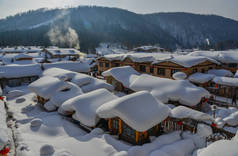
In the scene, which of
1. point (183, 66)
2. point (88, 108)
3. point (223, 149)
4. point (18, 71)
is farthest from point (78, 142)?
point (18, 71)

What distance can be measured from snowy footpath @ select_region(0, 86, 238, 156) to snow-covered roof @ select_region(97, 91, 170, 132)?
147 centimetres

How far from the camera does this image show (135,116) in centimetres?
1146

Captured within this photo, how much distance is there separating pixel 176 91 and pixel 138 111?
8.48 meters

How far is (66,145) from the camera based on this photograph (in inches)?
461

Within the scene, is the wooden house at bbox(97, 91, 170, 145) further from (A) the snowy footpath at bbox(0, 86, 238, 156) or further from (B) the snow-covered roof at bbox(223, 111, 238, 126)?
(B) the snow-covered roof at bbox(223, 111, 238, 126)

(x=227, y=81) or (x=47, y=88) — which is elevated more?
(x=47, y=88)

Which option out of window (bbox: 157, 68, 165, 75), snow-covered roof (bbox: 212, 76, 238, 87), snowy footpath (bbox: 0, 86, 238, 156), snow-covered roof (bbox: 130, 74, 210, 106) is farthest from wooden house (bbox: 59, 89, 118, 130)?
snow-covered roof (bbox: 212, 76, 238, 87)

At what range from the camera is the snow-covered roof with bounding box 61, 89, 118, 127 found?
13.6 meters

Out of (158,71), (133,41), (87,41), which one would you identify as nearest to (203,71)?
(158,71)

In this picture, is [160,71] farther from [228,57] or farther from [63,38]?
[63,38]

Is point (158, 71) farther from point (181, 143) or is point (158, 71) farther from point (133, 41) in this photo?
point (133, 41)

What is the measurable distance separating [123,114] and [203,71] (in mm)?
22628

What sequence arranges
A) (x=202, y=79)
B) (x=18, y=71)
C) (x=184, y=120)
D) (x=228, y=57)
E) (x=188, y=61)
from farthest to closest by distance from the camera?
(x=18, y=71)
(x=228, y=57)
(x=188, y=61)
(x=202, y=79)
(x=184, y=120)

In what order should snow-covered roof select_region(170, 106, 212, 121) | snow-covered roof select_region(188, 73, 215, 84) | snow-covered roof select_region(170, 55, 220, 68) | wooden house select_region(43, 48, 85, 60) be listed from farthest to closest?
1. wooden house select_region(43, 48, 85, 60)
2. snow-covered roof select_region(170, 55, 220, 68)
3. snow-covered roof select_region(188, 73, 215, 84)
4. snow-covered roof select_region(170, 106, 212, 121)
